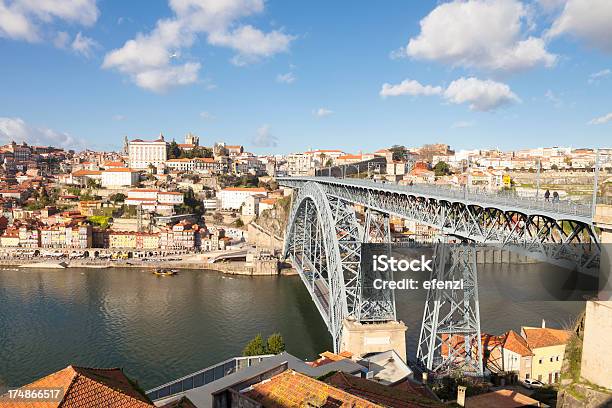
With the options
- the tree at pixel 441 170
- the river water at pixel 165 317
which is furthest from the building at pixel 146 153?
the tree at pixel 441 170

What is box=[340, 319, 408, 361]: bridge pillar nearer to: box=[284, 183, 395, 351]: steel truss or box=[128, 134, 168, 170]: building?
box=[284, 183, 395, 351]: steel truss

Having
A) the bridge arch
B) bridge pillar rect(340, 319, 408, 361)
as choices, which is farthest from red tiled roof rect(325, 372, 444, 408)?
the bridge arch

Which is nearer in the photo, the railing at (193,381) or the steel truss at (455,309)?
the railing at (193,381)

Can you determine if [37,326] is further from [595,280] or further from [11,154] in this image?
[11,154]

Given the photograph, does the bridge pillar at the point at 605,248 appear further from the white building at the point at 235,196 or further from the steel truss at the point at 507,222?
the white building at the point at 235,196

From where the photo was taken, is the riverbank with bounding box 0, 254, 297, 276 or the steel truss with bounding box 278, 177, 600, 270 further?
the riverbank with bounding box 0, 254, 297, 276

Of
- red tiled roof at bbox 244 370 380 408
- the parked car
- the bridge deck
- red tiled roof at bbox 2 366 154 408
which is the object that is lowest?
the parked car
